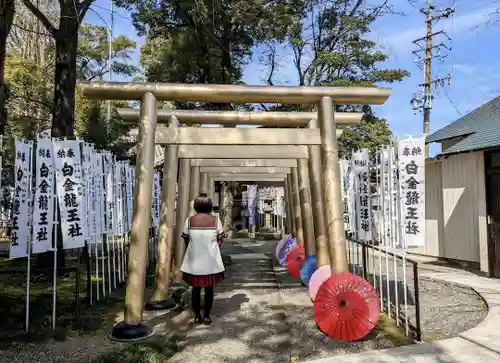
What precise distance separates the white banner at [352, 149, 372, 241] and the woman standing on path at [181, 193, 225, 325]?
2.78m

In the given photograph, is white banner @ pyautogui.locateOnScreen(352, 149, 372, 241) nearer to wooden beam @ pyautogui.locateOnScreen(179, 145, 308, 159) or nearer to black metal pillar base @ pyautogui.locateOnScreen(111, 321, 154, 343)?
wooden beam @ pyautogui.locateOnScreen(179, 145, 308, 159)

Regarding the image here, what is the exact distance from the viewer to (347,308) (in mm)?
4527

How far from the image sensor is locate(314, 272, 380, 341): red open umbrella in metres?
4.48

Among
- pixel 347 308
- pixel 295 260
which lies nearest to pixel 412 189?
pixel 347 308

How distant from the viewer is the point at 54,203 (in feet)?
19.1

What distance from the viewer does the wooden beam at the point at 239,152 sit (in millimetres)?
6914

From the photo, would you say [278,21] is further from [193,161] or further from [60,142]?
[60,142]

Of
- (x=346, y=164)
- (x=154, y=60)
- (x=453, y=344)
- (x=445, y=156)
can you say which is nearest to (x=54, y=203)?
(x=453, y=344)

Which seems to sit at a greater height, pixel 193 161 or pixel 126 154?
pixel 126 154

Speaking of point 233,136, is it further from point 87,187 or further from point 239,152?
point 87,187

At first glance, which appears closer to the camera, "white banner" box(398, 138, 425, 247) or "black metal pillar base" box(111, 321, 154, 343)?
"black metal pillar base" box(111, 321, 154, 343)

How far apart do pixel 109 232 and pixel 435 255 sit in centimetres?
851

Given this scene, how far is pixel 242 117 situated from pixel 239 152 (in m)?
0.89

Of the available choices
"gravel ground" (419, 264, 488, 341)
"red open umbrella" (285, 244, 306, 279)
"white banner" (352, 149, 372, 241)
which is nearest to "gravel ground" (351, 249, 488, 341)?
"gravel ground" (419, 264, 488, 341)
